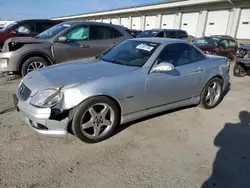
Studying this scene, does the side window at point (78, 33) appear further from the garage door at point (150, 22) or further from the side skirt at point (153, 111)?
the garage door at point (150, 22)

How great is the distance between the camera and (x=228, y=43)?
11742 mm

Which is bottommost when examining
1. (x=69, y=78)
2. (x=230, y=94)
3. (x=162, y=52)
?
(x=230, y=94)

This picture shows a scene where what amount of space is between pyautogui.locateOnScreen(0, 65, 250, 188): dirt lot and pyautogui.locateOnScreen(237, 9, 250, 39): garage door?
14.5 meters

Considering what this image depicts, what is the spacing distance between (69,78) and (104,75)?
0.48 m

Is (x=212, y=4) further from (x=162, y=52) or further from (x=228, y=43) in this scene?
(x=162, y=52)

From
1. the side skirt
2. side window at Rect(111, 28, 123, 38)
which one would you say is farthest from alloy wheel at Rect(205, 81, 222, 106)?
side window at Rect(111, 28, 123, 38)

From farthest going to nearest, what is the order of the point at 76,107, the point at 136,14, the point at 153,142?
the point at 136,14, the point at 153,142, the point at 76,107

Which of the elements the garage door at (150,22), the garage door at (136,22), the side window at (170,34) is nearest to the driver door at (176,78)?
the side window at (170,34)

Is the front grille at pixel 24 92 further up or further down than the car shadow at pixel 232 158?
further up

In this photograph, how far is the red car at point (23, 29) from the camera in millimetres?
7977

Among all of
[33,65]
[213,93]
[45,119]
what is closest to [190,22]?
[213,93]

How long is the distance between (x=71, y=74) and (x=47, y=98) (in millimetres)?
535

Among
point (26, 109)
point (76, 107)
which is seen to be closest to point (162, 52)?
point (76, 107)

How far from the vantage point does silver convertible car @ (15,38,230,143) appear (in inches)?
105
